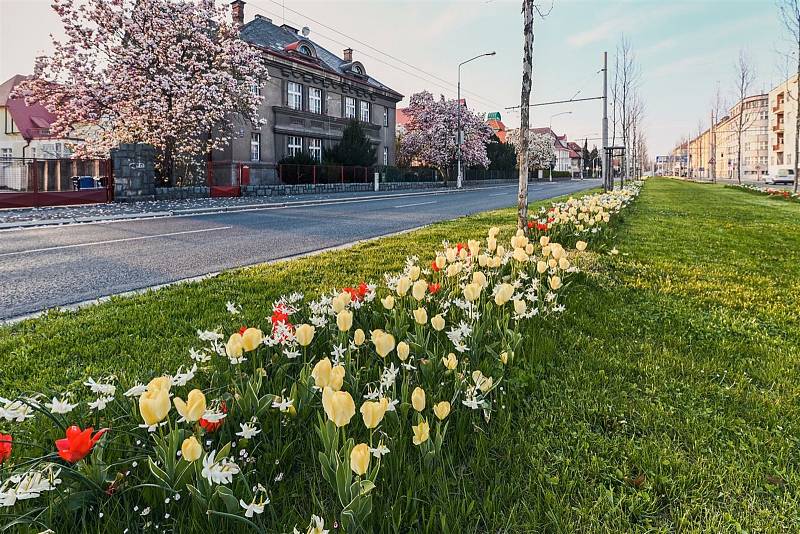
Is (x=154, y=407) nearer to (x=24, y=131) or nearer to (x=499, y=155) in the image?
(x=24, y=131)

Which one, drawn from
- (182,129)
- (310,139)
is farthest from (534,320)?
(310,139)

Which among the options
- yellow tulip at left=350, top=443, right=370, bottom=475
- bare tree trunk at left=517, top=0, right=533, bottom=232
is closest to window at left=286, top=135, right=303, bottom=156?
bare tree trunk at left=517, top=0, right=533, bottom=232

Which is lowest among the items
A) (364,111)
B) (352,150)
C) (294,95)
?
(352,150)

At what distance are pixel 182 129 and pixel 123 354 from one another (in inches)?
939

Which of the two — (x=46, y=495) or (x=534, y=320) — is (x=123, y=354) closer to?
(x=46, y=495)

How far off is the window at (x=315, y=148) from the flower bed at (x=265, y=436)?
A: 1417 inches

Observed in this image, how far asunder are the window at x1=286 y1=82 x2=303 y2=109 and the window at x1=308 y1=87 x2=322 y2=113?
36.2 inches

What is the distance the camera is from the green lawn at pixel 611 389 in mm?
1863

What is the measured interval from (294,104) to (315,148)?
351 cm

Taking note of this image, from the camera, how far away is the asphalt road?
5.77 meters

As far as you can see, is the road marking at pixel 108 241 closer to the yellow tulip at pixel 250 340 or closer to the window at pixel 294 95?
the yellow tulip at pixel 250 340

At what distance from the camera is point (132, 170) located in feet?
66.3

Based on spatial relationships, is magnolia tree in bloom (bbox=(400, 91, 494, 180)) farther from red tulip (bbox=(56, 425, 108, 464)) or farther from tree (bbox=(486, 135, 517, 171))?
red tulip (bbox=(56, 425, 108, 464))

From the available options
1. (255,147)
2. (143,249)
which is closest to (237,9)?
(255,147)
